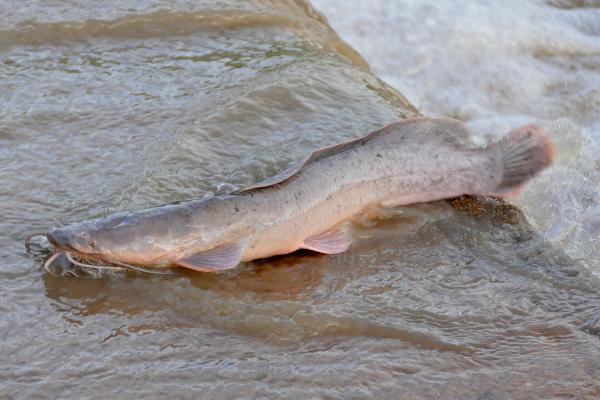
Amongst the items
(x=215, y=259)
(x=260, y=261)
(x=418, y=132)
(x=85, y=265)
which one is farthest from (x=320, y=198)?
(x=85, y=265)

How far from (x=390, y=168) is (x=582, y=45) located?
388 centimetres

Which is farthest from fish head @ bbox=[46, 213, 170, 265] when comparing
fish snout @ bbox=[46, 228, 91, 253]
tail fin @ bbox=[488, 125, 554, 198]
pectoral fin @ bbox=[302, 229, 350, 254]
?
tail fin @ bbox=[488, 125, 554, 198]

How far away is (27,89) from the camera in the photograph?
494 cm

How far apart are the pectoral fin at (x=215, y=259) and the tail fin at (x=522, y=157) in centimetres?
146

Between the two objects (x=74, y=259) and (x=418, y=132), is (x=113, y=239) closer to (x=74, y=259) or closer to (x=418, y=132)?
(x=74, y=259)

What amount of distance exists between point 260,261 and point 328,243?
318 millimetres

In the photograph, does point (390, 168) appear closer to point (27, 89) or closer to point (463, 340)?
point (463, 340)

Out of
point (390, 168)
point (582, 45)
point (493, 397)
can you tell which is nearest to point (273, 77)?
point (390, 168)

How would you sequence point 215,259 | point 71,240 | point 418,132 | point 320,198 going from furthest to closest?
point 418,132
point 320,198
point 215,259
point 71,240

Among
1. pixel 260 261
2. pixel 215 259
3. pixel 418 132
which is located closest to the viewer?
pixel 215 259

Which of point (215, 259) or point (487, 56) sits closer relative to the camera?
point (215, 259)

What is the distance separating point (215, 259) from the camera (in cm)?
353

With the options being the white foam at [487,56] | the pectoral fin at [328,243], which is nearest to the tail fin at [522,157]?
the pectoral fin at [328,243]

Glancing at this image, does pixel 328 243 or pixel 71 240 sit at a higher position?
pixel 71 240
